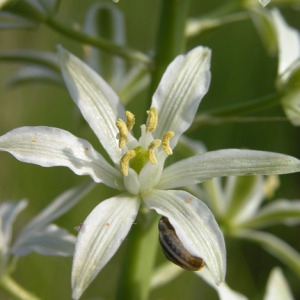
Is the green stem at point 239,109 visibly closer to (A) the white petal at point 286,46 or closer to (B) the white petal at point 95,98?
(A) the white petal at point 286,46

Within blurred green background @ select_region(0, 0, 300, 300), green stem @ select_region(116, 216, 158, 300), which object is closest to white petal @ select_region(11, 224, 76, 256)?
green stem @ select_region(116, 216, 158, 300)

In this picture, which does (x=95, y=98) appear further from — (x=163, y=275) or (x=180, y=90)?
(x=163, y=275)

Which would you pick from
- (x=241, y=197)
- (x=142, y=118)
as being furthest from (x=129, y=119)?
(x=142, y=118)

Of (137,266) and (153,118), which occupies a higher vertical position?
(153,118)

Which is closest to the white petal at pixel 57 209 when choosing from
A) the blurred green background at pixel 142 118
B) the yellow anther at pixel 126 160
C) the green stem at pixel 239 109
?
the yellow anther at pixel 126 160

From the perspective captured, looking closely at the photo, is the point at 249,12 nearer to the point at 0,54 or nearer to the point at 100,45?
the point at 100,45
